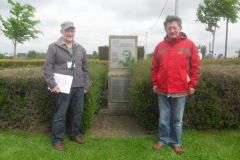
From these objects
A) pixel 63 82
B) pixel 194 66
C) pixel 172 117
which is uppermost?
pixel 194 66

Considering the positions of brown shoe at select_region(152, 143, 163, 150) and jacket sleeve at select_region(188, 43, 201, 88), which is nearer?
jacket sleeve at select_region(188, 43, 201, 88)

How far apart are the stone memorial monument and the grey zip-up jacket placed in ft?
7.42

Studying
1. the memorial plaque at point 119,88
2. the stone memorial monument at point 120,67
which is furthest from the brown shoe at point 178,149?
the memorial plaque at point 119,88

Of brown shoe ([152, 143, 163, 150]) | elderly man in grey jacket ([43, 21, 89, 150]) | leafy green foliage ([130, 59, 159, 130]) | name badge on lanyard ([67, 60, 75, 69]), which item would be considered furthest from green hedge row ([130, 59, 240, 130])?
name badge on lanyard ([67, 60, 75, 69])

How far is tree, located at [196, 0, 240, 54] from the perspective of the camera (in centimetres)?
1680

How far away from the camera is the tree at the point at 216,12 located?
16797 millimetres

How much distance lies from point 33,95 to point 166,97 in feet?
8.42

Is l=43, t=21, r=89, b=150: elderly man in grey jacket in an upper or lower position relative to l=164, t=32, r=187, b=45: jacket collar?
lower

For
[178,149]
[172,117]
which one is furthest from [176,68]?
[178,149]

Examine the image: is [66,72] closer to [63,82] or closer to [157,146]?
[63,82]

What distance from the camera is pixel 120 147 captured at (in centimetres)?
321

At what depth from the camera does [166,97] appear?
2.99 meters

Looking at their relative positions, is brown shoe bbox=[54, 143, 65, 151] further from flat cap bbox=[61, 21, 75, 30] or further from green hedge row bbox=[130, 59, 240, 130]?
flat cap bbox=[61, 21, 75, 30]

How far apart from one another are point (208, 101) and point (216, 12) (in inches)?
657
